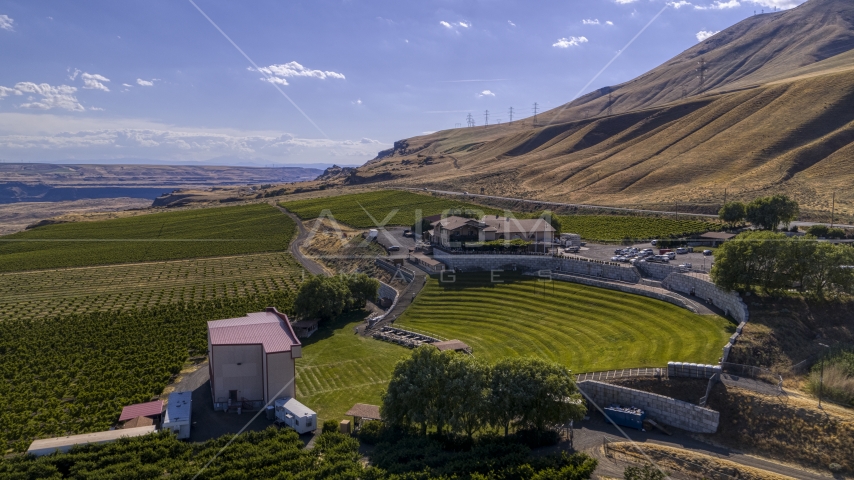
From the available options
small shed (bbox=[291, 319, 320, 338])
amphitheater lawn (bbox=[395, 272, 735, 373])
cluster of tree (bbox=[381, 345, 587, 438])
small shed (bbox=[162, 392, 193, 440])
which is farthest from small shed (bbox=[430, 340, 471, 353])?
small shed (bbox=[162, 392, 193, 440])

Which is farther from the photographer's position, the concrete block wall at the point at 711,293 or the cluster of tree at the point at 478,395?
the concrete block wall at the point at 711,293

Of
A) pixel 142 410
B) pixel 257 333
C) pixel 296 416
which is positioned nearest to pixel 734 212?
pixel 257 333

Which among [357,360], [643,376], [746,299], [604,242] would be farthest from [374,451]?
[604,242]

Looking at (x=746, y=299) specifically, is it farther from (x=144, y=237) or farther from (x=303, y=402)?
(x=144, y=237)

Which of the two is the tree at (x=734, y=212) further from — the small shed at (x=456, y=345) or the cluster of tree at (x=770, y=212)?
the small shed at (x=456, y=345)

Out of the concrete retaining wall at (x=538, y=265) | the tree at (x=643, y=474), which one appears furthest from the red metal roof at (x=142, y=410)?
the concrete retaining wall at (x=538, y=265)

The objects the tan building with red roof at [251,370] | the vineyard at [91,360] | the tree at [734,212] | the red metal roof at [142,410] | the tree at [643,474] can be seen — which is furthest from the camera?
the tree at [734,212]

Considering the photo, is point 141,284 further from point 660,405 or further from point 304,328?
point 660,405
